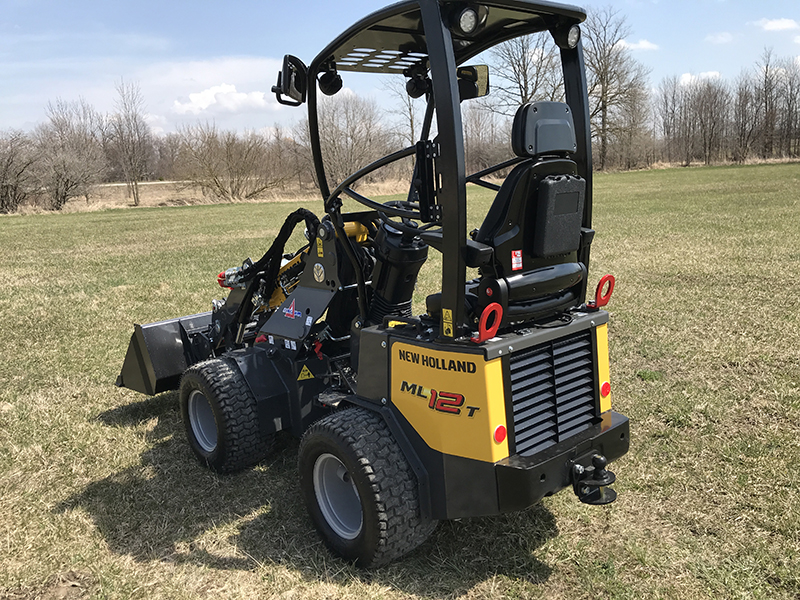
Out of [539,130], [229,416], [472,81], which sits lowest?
[229,416]

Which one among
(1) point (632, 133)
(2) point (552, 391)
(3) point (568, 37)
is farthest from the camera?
(1) point (632, 133)

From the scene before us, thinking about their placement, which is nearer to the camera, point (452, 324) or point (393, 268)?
point (452, 324)

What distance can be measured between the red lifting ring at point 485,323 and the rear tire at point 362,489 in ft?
2.28

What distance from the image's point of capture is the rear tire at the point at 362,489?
2865mm

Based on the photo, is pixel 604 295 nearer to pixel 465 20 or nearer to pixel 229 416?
pixel 465 20

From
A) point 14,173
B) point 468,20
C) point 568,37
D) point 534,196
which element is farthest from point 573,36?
point 14,173

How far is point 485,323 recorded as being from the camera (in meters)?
2.64

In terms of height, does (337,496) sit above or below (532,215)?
below

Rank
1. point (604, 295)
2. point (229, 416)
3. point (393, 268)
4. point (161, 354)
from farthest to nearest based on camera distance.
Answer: point (161, 354), point (229, 416), point (393, 268), point (604, 295)

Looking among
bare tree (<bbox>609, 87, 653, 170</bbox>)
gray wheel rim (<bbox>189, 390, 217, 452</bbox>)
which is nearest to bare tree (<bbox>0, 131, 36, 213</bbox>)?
gray wheel rim (<bbox>189, 390, 217, 452</bbox>)

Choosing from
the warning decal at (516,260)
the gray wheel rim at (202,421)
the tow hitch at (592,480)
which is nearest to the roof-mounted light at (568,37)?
the warning decal at (516,260)

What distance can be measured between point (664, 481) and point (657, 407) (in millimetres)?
1153

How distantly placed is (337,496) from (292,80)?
2192mm

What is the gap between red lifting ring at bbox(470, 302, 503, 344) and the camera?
264 cm
